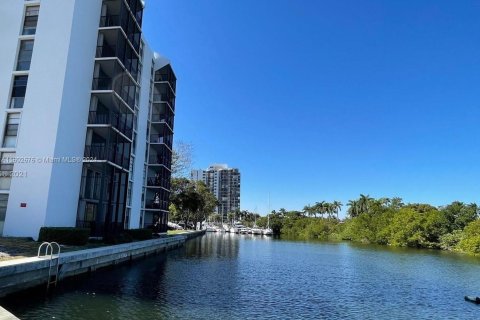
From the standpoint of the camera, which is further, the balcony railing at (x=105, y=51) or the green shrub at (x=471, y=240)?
the green shrub at (x=471, y=240)

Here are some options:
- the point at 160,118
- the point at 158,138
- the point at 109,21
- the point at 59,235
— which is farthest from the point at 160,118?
the point at 59,235

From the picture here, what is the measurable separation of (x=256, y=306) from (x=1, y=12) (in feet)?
94.1

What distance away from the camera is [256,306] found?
16.2m

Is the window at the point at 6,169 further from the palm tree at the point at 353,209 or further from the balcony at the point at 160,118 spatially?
the palm tree at the point at 353,209

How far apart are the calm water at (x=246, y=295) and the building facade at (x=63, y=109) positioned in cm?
743

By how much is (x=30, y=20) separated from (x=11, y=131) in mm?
8782

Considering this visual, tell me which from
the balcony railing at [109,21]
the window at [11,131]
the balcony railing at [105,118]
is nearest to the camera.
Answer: the window at [11,131]

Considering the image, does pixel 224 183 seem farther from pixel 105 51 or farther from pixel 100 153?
pixel 100 153

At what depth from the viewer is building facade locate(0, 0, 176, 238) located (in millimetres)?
25125

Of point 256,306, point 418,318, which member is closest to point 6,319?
point 256,306

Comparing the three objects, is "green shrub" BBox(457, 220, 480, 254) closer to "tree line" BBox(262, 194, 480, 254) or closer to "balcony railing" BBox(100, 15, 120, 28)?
"tree line" BBox(262, 194, 480, 254)

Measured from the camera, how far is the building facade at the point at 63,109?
25.1 m

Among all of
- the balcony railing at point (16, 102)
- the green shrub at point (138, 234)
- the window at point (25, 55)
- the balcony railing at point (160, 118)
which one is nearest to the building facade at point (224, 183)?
the balcony railing at point (160, 118)

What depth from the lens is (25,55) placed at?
27375 mm
